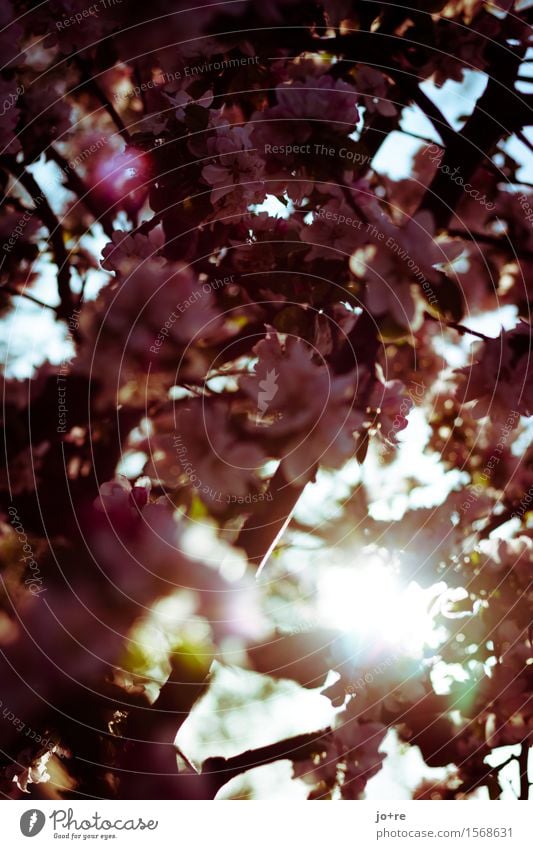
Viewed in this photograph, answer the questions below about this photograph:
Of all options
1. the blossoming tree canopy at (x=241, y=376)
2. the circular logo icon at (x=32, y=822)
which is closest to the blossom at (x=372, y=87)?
the blossoming tree canopy at (x=241, y=376)

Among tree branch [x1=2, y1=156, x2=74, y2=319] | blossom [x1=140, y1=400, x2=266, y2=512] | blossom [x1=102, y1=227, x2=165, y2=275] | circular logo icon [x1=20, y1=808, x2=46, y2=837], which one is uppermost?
tree branch [x1=2, y1=156, x2=74, y2=319]

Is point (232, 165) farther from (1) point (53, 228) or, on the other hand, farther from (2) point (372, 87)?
(1) point (53, 228)

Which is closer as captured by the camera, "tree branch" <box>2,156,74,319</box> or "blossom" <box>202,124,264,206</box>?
"blossom" <box>202,124,264,206</box>

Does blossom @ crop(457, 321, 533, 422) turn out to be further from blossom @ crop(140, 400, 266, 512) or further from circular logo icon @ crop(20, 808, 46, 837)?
circular logo icon @ crop(20, 808, 46, 837)

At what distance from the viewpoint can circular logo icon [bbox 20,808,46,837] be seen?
0.98m

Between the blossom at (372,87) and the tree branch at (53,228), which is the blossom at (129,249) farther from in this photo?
the blossom at (372,87)

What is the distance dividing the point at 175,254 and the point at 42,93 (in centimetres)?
41

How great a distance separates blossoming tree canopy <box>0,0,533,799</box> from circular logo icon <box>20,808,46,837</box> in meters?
0.05

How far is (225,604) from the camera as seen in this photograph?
1.09 m

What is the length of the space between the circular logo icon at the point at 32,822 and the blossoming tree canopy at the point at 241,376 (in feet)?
0.15

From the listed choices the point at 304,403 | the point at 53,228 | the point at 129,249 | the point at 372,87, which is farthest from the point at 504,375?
the point at 53,228

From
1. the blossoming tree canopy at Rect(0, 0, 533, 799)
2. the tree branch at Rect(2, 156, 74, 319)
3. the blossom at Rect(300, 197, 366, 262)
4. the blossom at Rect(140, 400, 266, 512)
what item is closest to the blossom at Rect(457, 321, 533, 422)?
the blossoming tree canopy at Rect(0, 0, 533, 799)

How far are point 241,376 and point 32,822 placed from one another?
828 mm

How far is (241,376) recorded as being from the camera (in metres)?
1.16
